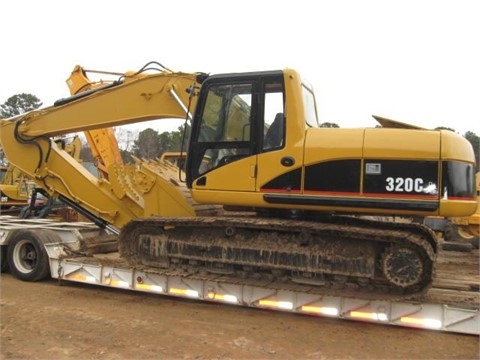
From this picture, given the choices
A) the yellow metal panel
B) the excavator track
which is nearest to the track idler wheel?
the excavator track

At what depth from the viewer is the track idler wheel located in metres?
5.53

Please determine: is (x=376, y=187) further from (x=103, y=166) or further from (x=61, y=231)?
(x=103, y=166)

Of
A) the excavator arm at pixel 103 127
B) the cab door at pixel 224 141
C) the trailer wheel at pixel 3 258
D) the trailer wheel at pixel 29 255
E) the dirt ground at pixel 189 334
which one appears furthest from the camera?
the trailer wheel at pixel 3 258

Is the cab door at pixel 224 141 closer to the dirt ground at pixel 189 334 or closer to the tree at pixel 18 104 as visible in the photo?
the dirt ground at pixel 189 334

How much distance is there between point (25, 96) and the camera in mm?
51406

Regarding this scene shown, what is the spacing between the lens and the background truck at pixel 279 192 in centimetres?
554

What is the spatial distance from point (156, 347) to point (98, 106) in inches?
160

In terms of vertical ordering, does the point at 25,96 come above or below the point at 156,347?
above

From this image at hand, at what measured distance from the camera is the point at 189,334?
5.73 meters

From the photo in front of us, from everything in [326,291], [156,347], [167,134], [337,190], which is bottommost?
[156,347]

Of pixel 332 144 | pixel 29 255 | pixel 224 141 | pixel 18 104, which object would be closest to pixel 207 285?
pixel 224 141

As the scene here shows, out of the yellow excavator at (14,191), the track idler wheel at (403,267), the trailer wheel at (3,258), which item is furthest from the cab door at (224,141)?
the yellow excavator at (14,191)

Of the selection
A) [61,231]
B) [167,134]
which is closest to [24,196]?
[61,231]

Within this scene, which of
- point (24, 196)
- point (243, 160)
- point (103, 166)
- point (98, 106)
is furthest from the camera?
point (24, 196)
